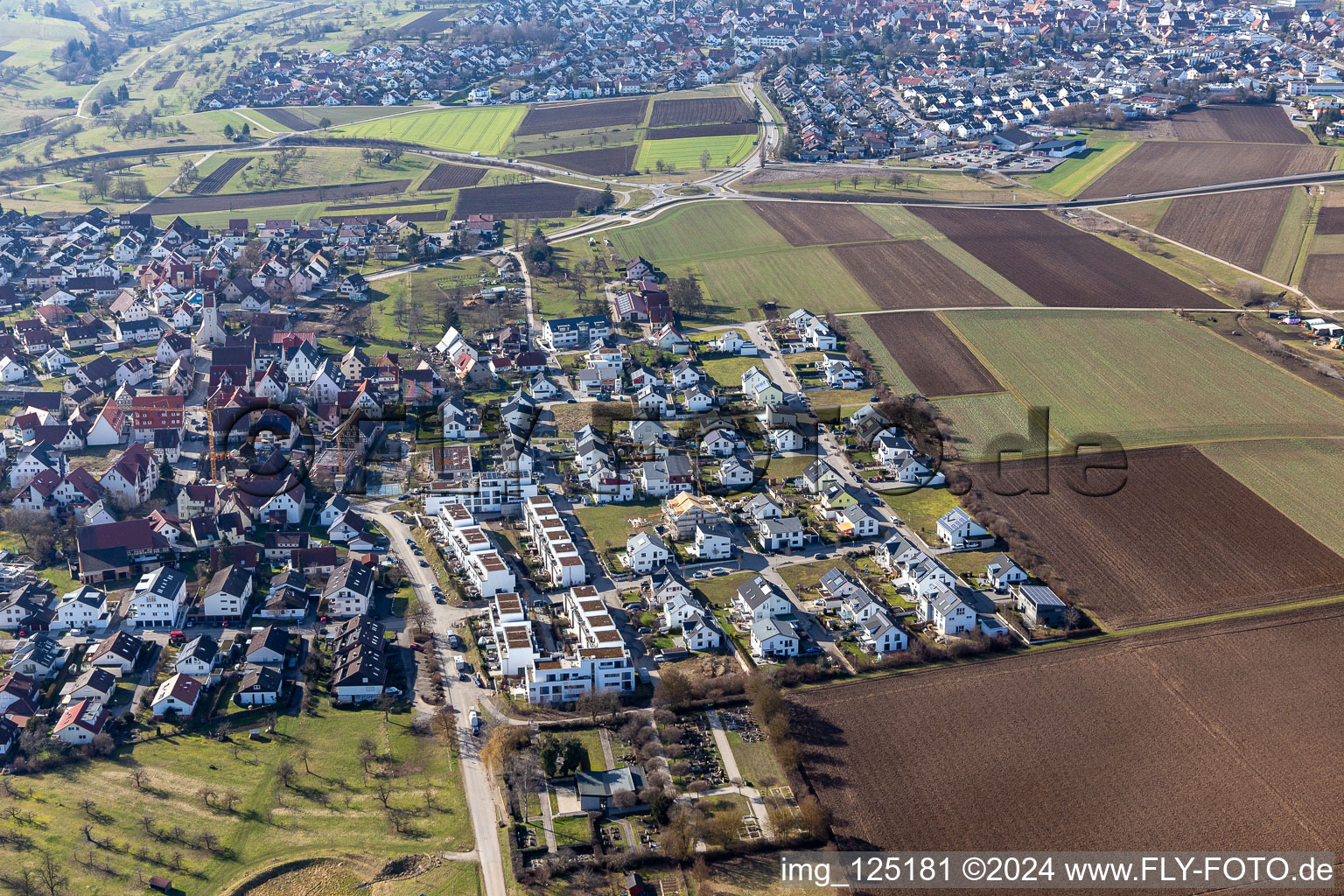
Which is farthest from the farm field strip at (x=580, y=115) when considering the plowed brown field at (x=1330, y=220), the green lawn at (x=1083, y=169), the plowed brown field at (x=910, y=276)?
the plowed brown field at (x=1330, y=220)

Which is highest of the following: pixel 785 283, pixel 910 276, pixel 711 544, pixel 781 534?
pixel 910 276

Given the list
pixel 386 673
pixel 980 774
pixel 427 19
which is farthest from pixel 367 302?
pixel 427 19

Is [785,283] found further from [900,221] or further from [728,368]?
[900,221]

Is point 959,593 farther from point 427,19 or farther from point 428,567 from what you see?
point 427,19

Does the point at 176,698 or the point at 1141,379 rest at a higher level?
the point at 1141,379

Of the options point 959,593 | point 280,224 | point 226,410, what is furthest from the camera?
point 280,224

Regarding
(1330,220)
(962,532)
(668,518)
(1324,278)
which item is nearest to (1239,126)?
(1330,220)
